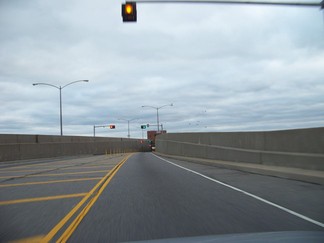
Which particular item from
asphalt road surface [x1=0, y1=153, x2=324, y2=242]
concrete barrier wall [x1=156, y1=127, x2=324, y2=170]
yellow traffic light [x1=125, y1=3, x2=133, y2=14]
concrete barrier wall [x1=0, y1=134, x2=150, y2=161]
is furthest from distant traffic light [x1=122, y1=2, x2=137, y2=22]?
concrete barrier wall [x1=0, y1=134, x2=150, y2=161]

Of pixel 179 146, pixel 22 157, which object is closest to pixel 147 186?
pixel 179 146


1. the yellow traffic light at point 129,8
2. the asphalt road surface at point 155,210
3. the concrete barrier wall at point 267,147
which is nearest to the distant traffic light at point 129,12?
the yellow traffic light at point 129,8

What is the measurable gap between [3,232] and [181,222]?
3245mm

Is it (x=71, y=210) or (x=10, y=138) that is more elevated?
(x=10, y=138)

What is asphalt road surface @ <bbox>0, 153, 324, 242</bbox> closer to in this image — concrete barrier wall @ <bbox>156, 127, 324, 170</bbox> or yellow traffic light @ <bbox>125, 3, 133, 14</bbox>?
concrete barrier wall @ <bbox>156, 127, 324, 170</bbox>

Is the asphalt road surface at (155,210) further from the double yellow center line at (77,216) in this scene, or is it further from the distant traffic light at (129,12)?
the distant traffic light at (129,12)

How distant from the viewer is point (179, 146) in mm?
34625

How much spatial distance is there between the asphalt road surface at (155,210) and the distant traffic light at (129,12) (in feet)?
19.3

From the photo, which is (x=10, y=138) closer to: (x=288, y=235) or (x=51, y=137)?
(x=51, y=137)

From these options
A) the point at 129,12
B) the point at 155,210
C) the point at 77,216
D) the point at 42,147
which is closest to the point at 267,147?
the point at 129,12

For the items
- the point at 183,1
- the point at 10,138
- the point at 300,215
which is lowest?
the point at 300,215

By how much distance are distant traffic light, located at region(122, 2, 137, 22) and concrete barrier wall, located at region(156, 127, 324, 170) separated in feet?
26.5

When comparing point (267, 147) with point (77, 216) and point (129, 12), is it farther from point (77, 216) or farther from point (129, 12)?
point (77, 216)

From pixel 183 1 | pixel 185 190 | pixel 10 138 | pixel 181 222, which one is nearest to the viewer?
pixel 181 222
